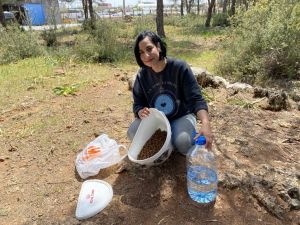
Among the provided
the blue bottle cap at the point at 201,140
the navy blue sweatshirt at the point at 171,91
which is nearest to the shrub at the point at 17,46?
the navy blue sweatshirt at the point at 171,91

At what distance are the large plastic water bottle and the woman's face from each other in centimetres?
62

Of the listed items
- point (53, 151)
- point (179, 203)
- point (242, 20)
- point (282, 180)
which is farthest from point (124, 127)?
point (242, 20)

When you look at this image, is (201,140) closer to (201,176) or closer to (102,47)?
(201,176)

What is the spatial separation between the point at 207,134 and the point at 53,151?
1.47 m

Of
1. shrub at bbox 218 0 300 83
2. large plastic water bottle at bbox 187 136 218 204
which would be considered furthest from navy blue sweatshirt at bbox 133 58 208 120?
shrub at bbox 218 0 300 83

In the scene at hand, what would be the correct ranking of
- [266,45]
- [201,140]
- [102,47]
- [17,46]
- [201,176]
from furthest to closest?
[17,46]
[102,47]
[266,45]
[201,176]
[201,140]

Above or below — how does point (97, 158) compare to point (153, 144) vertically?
below

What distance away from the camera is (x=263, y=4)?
566 centimetres

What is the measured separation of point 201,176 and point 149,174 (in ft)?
1.36

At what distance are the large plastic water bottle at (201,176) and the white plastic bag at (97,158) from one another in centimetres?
54

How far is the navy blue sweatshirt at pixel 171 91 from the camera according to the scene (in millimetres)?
2252

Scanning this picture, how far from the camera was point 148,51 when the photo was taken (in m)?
2.15

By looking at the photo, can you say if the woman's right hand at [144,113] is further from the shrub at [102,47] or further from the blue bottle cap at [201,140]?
the shrub at [102,47]

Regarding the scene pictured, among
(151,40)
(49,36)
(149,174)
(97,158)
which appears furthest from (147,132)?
(49,36)
